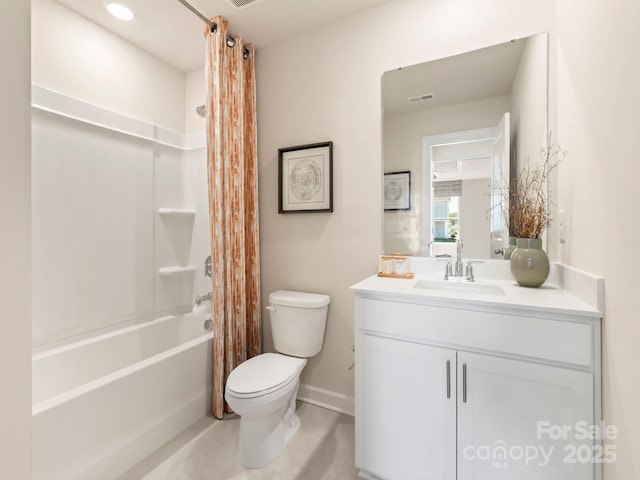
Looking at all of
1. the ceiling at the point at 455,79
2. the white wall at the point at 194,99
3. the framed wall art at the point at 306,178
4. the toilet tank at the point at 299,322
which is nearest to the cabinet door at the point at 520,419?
the toilet tank at the point at 299,322

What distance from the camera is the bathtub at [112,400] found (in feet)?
4.18

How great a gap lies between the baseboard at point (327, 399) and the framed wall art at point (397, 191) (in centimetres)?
132

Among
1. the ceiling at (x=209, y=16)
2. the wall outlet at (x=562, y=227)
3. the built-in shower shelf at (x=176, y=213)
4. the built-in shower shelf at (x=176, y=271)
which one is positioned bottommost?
the built-in shower shelf at (x=176, y=271)

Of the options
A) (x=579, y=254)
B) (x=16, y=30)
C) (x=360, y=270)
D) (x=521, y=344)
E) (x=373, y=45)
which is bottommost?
(x=521, y=344)

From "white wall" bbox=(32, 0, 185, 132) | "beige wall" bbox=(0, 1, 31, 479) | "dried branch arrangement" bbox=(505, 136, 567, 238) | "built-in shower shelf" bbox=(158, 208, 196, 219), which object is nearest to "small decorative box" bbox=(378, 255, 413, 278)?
"dried branch arrangement" bbox=(505, 136, 567, 238)

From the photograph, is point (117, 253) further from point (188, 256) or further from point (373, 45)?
point (373, 45)

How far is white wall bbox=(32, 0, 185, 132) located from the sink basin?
2517mm

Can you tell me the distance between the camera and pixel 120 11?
196 cm

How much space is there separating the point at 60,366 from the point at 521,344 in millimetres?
2478

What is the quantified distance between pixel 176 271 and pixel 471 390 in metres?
2.31

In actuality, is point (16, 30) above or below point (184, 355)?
above

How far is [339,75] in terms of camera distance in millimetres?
2008

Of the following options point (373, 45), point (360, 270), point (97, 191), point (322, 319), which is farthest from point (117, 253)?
point (373, 45)

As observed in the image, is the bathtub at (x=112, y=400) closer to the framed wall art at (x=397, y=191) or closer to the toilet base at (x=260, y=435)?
the toilet base at (x=260, y=435)
